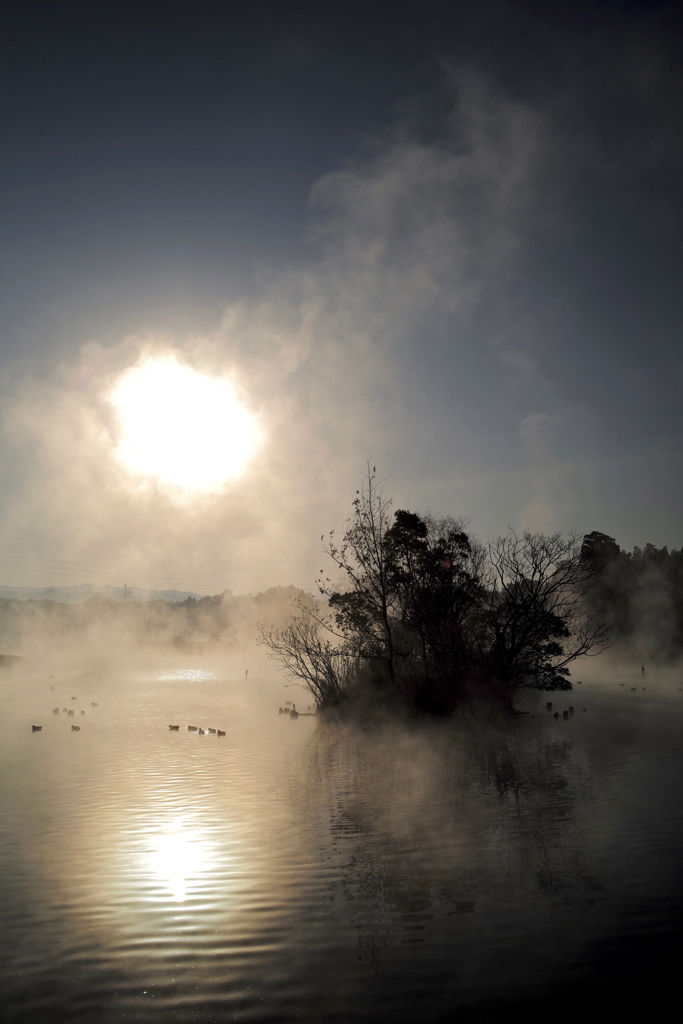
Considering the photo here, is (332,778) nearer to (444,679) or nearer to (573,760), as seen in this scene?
(573,760)

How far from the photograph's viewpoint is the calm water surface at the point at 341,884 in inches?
234

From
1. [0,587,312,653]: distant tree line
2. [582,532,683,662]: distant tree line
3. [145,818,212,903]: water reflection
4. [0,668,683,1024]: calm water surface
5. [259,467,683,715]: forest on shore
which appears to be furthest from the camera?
[0,587,312,653]: distant tree line

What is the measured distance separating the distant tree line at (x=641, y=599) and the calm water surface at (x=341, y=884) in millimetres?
41974

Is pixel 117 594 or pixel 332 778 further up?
pixel 117 594

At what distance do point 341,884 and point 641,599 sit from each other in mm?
57219

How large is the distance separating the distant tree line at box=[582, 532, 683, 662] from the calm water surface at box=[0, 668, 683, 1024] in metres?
42.0

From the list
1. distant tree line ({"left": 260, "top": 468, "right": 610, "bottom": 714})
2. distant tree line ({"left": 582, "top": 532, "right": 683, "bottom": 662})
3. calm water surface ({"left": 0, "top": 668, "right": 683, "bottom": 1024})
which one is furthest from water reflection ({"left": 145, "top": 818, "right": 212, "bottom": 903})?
distant tree line ({"left": 582, "top": 532, "right": 683, "bottom": 662})

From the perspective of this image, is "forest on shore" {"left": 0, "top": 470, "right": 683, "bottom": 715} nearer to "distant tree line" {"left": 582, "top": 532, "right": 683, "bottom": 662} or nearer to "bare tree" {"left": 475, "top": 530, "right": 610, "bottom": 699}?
"bare tree" {"left": 475, "top": 530, "right": 610, "bottom": 699}

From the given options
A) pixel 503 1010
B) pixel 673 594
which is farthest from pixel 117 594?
pixel 503 1010

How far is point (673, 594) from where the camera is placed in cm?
5841

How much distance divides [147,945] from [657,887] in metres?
5.55

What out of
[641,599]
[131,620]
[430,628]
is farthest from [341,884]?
[131,620]

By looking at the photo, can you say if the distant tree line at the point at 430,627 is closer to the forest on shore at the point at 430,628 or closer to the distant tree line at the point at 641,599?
the forest on shore at the point at 430,628

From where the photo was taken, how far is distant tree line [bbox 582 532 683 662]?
57719 mm
